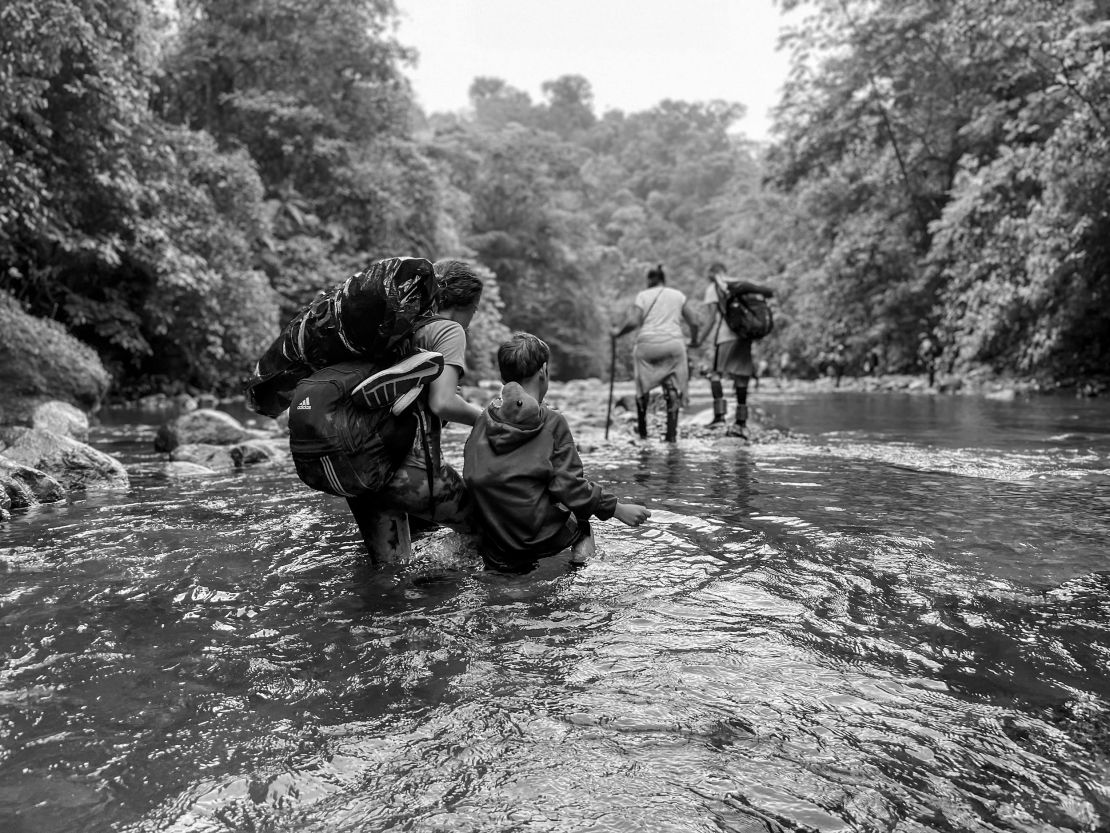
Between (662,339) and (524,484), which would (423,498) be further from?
(662,339)

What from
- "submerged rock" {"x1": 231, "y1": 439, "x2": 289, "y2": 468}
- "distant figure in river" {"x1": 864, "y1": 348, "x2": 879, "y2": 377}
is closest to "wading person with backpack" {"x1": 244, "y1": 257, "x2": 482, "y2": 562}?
"submerged rock" {"x1": 231, "y1": 439, "x2": 289, "y2": 468}

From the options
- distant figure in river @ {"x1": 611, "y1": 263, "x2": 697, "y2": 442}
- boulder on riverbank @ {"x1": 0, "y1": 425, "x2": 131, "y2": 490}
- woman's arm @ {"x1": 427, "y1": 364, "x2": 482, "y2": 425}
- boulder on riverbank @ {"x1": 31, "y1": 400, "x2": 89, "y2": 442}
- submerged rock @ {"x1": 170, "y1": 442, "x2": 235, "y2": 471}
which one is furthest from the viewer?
boulder on riverbank @ {"x1": 31, "y1": 400, "x2": 89, "y2": 442}

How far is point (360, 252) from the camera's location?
24.3 metres

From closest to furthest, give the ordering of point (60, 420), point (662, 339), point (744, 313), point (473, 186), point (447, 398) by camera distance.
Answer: point (447, 398)
point (662, 339)
point (744, 313)
point (60, 420)
point (473, 186)

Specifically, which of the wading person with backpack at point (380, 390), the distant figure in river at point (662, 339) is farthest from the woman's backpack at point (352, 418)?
the distant figure in river at point (662, 339)

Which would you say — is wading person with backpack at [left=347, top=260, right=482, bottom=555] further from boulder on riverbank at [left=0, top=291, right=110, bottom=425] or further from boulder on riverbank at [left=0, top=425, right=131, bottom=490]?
boulder on riverbank at [left=0, top=291, right=110, bottom=425]

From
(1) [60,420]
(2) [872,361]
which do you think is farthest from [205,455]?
(2) [872,361]

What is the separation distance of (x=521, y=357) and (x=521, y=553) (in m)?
0.95

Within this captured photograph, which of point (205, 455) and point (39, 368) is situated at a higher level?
point (39, 368)

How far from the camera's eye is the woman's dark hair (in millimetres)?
3748

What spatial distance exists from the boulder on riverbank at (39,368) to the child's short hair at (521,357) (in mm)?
8711

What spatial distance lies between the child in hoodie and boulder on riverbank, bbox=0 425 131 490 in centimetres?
400

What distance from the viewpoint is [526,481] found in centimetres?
352

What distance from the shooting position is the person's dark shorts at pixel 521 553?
3.59 meters
